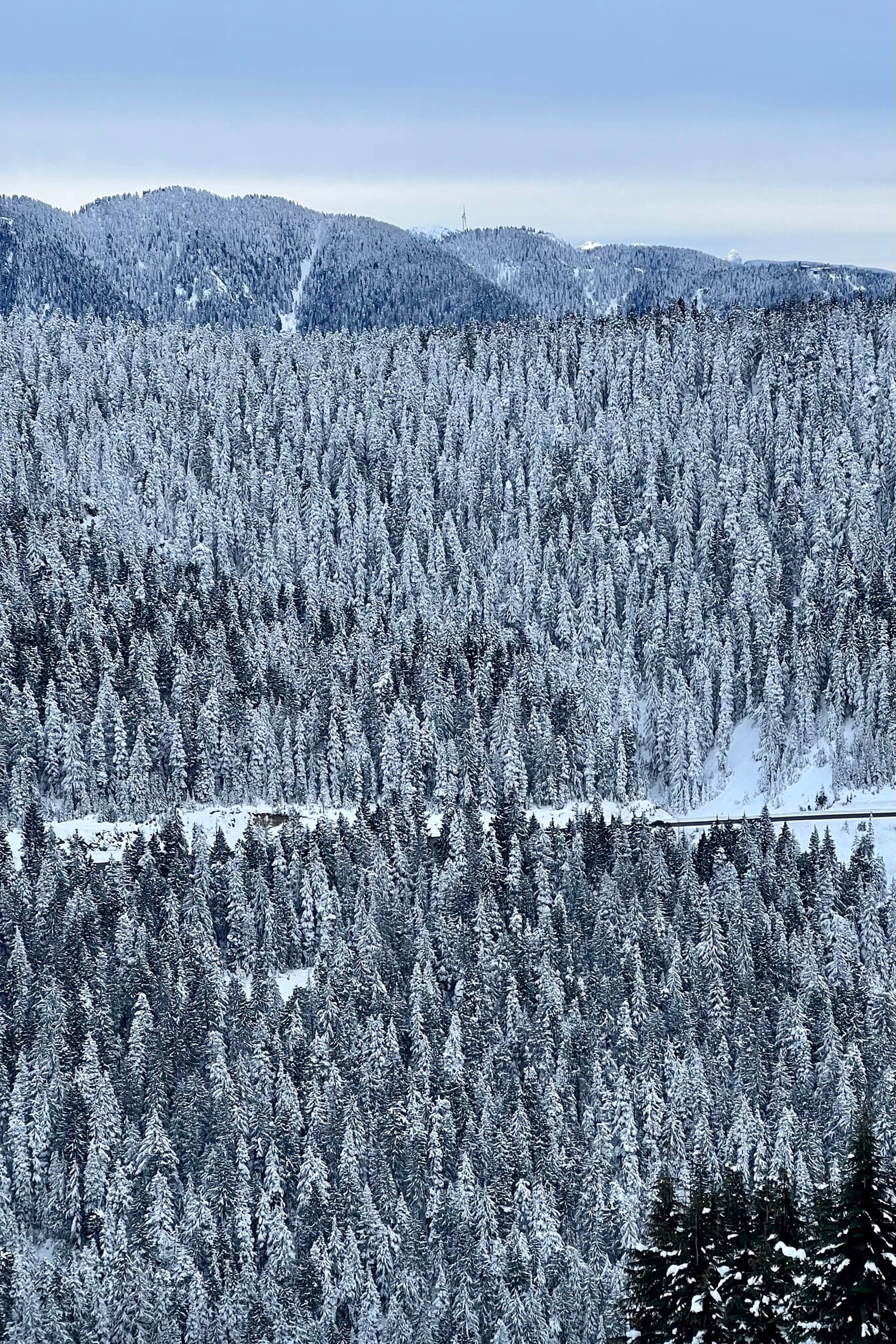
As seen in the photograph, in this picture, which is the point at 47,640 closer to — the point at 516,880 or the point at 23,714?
the point at 23,714

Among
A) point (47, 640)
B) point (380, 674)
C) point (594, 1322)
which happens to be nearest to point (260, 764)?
point (380, 674)

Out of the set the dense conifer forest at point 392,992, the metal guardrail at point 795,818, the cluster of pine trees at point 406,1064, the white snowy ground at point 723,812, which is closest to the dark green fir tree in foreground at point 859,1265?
the dense conifer forest at point 392,992

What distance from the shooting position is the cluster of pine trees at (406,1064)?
93.9m

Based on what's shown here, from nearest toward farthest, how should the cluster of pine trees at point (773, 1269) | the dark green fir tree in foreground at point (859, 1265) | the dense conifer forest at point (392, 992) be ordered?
1. the dark green fir tree in foreground at point (859, 1265)
2. the cluster of pine trees at point (773, 1269)
3. the dense conifer forest at point (392, 992)

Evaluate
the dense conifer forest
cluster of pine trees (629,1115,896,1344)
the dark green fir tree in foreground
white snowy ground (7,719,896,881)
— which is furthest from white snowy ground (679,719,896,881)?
the dark green fir tree in foreground

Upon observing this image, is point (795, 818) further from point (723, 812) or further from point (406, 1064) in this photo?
point (406, 1064)

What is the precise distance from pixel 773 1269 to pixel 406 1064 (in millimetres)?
87015

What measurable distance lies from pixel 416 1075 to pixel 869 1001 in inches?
1442

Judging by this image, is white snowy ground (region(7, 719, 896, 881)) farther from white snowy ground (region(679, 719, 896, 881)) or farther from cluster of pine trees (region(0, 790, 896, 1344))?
cluster of pine trees (region(0, 790, 896, 1344))

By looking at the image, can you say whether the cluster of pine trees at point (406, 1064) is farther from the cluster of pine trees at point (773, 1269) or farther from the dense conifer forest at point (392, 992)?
the cluster of pine trees at point (773, 1269)

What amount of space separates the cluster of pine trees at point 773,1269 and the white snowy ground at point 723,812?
392 ft

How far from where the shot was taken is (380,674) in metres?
183

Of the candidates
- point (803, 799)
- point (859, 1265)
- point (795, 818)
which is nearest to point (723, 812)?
point (803, 799)

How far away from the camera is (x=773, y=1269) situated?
29.8 m
